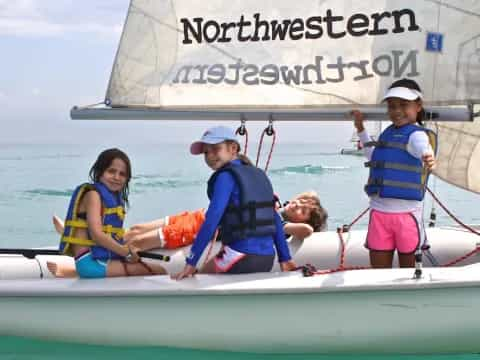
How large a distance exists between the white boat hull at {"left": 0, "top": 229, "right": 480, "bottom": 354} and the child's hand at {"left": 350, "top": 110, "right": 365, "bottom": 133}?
754mm

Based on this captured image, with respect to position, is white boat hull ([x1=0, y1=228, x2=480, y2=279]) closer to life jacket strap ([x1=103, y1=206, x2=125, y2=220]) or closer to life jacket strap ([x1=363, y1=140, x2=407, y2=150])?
life jacket strap ([x1=103, y1=206, x2=125, y2=220])

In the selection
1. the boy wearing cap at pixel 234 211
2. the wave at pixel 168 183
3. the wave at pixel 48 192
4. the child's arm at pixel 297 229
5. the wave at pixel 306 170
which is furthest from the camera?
the wave at pixel 306 170

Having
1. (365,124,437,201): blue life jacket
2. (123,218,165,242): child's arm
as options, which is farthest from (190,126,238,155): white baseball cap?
(123,218,165,242): child's arm

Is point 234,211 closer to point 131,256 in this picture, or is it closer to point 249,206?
point 249,206

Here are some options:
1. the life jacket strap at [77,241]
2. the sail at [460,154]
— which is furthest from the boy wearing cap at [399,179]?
the life jacket strap at [77,241]

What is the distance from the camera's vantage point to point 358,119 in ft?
13.3

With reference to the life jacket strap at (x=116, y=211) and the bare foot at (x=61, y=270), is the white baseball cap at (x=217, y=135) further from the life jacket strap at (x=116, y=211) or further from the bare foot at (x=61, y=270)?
the bare foot at (x=61, y=270)

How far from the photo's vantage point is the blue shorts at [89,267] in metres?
3.87

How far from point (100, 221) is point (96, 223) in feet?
0.11

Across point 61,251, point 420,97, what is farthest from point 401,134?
point 61,251

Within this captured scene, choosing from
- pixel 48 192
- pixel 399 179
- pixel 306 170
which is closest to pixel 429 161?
pixel 399 179

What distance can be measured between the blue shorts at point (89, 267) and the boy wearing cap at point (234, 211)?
1.37 ft

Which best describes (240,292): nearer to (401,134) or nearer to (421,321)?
(421,321)

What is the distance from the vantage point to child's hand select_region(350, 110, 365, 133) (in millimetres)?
4027
